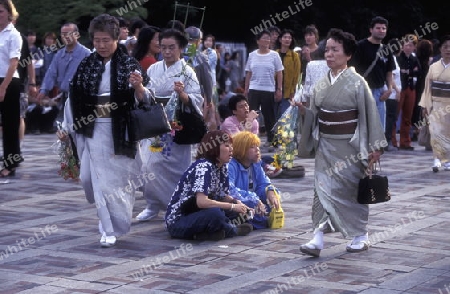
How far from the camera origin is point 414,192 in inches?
461

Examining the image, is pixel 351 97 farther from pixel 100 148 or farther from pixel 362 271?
pixel 100 148

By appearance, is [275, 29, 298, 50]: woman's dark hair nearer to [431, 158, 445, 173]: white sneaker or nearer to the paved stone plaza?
[431, 158, 445, 173]: white sneaker

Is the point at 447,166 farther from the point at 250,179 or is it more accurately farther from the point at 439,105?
the point at 250,179

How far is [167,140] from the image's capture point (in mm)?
9594

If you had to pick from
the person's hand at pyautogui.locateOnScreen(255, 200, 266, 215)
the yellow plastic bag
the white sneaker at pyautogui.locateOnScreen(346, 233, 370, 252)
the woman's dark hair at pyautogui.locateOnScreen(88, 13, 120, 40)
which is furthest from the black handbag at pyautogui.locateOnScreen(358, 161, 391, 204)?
the woman's dark hair at pyautogui.locateOnScreen(88, 13, 120, 40)

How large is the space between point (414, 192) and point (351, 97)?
13.1 feet

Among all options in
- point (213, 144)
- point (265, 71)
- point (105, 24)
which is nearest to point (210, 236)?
point (213, 144)

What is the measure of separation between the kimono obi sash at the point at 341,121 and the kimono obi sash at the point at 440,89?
20.1 ft

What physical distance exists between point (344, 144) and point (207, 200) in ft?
4.05

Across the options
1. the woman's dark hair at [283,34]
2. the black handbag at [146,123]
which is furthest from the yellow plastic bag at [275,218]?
the woman's dark hair at [283,34]

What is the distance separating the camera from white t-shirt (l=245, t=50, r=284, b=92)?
1611 centimetres

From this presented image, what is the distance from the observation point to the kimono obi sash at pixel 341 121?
315 inches

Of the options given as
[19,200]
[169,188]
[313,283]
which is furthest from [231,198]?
[19,200]

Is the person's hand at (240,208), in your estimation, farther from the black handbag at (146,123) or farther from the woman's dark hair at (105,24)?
the woman's dark hair at (105,24)
